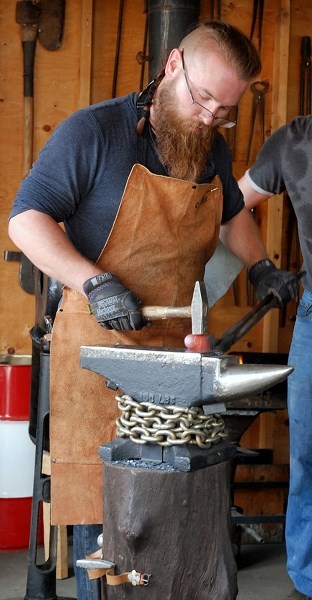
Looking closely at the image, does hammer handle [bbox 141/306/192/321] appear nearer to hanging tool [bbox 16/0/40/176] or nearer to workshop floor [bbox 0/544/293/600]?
workshop floor [bbox 0/544/293/600]

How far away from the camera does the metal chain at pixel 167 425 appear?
2.16 meters

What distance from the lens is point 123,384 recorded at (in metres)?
2.26

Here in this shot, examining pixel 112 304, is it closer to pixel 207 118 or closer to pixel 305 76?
pixel 207 118

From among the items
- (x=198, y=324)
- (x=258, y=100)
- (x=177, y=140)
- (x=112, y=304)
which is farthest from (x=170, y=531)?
(x=258, y=100)

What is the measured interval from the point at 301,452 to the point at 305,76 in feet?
6.99

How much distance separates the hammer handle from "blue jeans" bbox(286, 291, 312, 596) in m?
1.24

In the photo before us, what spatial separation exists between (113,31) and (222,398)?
3014 millimetres

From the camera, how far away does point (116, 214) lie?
2693 millimetres

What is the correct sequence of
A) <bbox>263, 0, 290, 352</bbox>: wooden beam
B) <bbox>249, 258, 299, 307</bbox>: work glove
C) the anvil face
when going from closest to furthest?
the anvil face, <bbox>249, 258, 299, 307</bbox>: work glove, <bbox>263, 0, 290, 352</bbox>: wooden beam

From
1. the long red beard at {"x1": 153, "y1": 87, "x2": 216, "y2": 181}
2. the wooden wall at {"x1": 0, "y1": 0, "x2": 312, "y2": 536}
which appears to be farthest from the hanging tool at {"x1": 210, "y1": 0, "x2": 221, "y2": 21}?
the long red beard at {"x1": 153, "y1": 87, "x2": 216, "y2": 181}

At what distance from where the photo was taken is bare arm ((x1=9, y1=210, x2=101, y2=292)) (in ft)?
8.42

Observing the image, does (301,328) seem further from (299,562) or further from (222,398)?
(222,398)

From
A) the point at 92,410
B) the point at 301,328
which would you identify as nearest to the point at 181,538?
the point at 92,410

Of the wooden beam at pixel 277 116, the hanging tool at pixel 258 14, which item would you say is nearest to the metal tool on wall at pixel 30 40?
the hanging tool at pixel 258 14
